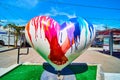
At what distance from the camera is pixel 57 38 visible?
24.1 ft

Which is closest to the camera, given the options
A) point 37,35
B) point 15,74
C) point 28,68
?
point 37,35

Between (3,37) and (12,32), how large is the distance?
6.63 feet

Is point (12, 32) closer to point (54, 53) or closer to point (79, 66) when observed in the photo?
point (79, 66)

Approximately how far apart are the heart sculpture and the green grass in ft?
7.38

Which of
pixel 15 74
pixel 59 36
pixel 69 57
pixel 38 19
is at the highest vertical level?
pixel 38 19

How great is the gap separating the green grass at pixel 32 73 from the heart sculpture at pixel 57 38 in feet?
7.38

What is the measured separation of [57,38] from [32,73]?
3.26 metres

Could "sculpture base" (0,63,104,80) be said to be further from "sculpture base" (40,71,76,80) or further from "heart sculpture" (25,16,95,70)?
"heart sculpture" (25,16,95,70)

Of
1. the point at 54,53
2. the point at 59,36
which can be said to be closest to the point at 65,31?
the point at 59,36

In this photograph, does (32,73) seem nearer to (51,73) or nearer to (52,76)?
(51,73)

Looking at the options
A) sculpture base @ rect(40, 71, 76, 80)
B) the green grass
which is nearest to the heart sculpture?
sculpture base @ rect(40, 71, 76, 80)

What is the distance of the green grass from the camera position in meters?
9.55

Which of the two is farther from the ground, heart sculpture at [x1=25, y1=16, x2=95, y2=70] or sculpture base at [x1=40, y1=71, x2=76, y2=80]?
heart sculpture at [x1=25, y1=16, x2=95, y2=70]

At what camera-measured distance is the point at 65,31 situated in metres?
7.42
